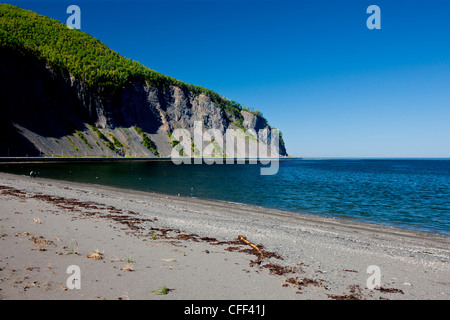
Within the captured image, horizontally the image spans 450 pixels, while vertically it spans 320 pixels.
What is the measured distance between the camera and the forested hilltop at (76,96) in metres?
99.8

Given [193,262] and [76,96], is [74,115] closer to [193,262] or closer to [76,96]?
[76,96]

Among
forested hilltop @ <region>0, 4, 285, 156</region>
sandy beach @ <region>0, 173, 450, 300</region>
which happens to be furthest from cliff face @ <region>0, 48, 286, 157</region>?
sandy beach @ <region>0, 173, 450, 300</region>

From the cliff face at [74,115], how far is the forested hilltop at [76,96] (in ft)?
1.11

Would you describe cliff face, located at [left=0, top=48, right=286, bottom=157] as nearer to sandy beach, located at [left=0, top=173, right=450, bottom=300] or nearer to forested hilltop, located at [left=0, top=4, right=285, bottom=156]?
forested hilltop, located at [left=0, top=4, right=285, bottom=156]

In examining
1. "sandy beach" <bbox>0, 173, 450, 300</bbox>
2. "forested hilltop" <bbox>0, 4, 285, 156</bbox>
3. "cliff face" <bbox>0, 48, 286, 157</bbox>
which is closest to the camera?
"sandy beach" <bbox>0, 173, 450, 300</bbox>

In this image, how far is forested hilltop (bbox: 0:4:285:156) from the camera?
99812mm

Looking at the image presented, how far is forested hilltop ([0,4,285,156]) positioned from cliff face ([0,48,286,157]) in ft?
1.11

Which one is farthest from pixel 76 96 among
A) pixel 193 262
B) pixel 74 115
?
pixel 193 262

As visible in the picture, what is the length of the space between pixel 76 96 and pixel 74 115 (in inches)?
486

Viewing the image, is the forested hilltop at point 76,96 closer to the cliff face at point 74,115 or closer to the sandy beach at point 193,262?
the cliff face at point 74,115

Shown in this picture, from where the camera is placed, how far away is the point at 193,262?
852cm

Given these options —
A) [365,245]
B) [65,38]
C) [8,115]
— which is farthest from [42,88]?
[365,245]

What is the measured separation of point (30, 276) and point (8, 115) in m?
109
